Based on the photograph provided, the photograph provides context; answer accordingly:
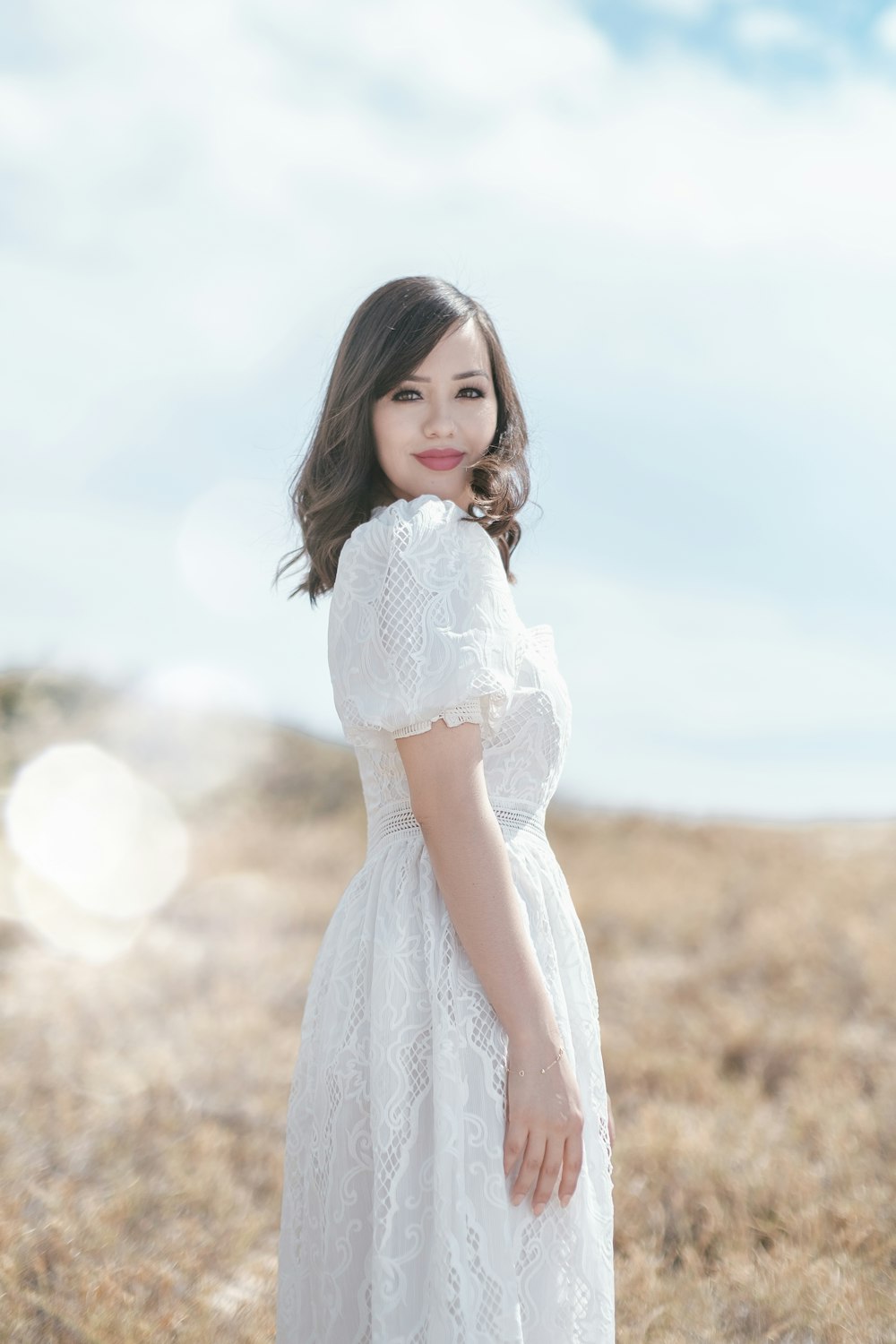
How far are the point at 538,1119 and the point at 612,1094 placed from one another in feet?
11.2

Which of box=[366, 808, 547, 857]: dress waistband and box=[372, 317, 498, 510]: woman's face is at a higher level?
box=[372, 317, 498, 510]: woman's face

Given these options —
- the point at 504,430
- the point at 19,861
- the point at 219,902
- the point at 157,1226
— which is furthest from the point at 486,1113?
the point at 219,902

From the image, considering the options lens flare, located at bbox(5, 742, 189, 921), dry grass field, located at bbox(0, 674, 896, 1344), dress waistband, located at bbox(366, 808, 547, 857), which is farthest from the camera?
lens flare, located at bbox(5, 742, 189, 921)

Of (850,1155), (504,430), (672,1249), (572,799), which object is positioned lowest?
(672,1249)

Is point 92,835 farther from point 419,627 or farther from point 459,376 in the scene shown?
point 419,627

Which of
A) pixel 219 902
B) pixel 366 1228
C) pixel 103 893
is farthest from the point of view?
pixel 219 902

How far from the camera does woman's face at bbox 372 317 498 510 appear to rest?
183 centimetres

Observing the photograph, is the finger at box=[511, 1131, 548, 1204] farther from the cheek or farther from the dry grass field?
the dry grass field

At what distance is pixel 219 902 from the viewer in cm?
752

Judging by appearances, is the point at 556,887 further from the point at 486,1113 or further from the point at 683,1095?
the point at 683,1095

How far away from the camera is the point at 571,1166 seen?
4.96ft

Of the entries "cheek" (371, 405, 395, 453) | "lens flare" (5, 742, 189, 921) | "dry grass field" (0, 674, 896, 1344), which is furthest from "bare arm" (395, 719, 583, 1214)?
"lens flare" (5, 742, 189, 921)

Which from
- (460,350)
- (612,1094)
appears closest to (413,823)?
(460,350)

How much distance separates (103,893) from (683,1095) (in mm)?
4037
